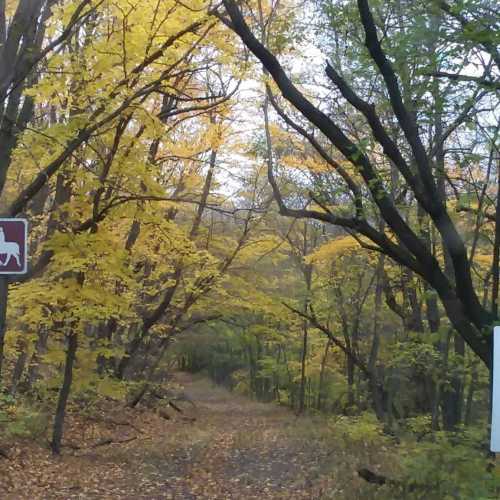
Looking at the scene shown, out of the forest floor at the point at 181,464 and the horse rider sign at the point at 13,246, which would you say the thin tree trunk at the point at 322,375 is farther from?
the horse rider sign at the point at 13,246

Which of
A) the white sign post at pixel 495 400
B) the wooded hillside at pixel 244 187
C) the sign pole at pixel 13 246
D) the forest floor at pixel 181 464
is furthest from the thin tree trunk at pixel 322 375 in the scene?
the white sign post at pixel 495 400

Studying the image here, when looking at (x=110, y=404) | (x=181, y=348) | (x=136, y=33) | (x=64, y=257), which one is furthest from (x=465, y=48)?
(x=181, y=348)

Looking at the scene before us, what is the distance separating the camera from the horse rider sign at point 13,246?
4.12 meters

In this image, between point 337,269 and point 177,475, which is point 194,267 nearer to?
point 337,269

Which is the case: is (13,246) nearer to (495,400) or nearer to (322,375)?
(495,400)

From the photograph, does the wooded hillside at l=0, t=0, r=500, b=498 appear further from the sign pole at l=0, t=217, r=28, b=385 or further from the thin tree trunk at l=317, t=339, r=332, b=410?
the thin tree trunk at l=317, t=339, r=332, b=410

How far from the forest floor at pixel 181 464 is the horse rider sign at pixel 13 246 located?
588 centimetres

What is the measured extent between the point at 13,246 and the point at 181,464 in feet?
32.5

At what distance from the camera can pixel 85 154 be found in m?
10.5

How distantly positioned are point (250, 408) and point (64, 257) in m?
21.6

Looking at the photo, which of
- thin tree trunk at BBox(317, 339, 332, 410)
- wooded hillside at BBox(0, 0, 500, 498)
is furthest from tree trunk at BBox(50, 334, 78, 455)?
thin tree trunk at BBox(317, 339, 332, 410)

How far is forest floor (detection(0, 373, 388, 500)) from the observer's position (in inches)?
394

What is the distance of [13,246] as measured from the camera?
13.6 ft

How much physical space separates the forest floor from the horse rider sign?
5884 mm
